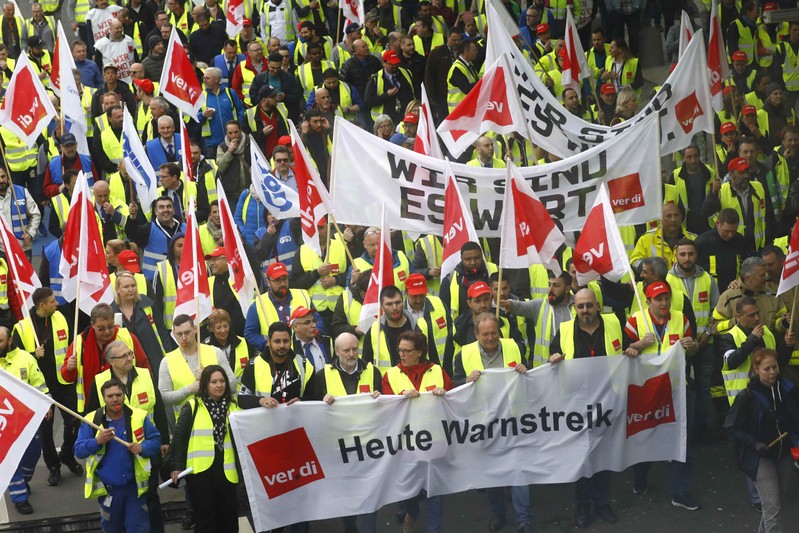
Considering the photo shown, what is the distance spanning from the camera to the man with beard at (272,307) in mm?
12523

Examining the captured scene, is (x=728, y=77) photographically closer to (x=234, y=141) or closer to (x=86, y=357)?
(x=234, y=141)

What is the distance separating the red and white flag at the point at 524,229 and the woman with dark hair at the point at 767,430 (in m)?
2.14

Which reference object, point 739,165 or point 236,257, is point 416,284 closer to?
point 236,257

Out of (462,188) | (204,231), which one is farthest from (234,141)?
(462,188)

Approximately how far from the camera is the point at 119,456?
1075cm

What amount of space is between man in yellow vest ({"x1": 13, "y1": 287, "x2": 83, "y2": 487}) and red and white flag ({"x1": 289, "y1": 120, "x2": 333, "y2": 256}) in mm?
2410

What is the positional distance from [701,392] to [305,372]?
351cm

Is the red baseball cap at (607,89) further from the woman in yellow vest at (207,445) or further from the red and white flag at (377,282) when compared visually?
the woman in yellow vest at (207,445)

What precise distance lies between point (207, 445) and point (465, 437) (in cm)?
198

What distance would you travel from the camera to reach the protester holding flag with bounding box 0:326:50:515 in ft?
38.7

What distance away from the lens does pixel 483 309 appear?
11742mm

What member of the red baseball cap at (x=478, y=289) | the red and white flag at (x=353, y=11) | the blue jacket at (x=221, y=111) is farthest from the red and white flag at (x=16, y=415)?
the red and white flag at (x=353, y=11)

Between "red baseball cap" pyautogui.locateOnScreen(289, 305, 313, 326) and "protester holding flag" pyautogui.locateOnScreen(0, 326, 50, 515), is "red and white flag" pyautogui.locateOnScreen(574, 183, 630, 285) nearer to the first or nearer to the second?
"red baseball cap" pyautogui.locateOnScreen(289, 305, 313, 326)

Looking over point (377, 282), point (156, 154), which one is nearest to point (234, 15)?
point (156, 154)
